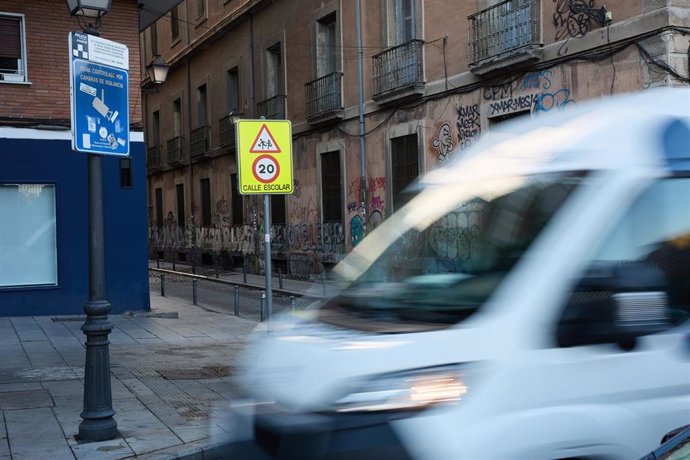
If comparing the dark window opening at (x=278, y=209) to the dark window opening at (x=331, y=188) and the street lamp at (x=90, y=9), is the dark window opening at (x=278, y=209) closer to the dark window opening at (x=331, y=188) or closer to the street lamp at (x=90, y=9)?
the dark window opening at (x=331, y=188)

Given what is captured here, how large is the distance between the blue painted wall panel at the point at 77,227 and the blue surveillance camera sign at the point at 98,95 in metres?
7.90

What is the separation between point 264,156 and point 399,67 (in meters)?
11.0

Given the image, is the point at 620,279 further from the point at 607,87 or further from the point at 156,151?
the point at 156,151

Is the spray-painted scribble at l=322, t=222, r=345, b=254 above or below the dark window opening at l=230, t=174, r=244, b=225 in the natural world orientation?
below

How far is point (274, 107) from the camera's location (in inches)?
981

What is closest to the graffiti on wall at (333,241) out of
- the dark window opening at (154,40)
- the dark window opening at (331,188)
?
the dark window opening at (331,188)

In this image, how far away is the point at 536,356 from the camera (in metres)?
3.03

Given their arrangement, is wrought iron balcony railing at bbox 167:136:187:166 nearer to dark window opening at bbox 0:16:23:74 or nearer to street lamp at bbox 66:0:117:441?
dark window opening at bbox 0:16:23:74

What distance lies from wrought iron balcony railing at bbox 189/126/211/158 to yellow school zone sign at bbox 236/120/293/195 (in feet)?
71.0

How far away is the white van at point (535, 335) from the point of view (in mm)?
2957

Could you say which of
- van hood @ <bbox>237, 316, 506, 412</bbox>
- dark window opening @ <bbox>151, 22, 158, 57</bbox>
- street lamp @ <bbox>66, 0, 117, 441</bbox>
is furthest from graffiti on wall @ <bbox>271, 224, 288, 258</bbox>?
van hood @ <bbox>237, 316, 506, 412</bbox>

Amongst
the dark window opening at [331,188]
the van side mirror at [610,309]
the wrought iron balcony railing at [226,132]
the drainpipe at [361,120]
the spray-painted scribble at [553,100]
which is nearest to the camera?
the van side mirror at [610,309]

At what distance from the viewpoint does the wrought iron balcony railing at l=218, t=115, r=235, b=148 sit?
26.7 m

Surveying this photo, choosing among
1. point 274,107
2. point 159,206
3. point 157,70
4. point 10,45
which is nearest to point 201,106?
point 159,206
